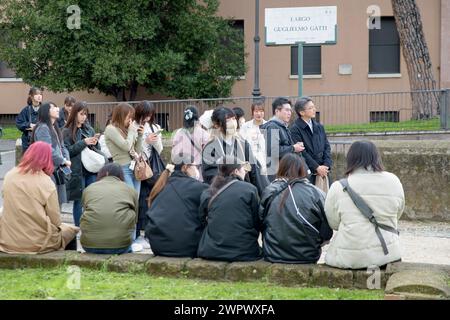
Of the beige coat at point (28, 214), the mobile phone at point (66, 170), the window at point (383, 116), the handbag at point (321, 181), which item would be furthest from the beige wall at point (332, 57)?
the beige coat at point (28, 214)

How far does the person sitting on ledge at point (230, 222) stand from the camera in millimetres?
8016

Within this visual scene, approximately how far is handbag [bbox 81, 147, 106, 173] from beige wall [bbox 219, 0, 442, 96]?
1843 cm

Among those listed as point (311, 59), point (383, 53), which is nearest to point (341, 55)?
point (311, 59)

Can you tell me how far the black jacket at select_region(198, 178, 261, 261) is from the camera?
802 cm

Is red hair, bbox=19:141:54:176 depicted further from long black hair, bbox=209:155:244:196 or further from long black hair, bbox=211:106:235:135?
long black hair, bbox=211:106:235:135

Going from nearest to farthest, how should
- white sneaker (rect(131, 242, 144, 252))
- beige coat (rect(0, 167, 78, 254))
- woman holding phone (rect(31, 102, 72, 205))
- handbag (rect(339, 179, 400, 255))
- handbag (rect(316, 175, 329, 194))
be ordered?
handbag (rect(339, 179, 400, 255))
beige coat (rect(0, 167, 78, 254))
white sneaker (rect(131, 242, 144, 252))
woman holding phone (rect(31, 102, 72, 205))
handbag (rect(316, 175, 329, 194))

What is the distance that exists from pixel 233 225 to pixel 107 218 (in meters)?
1.34

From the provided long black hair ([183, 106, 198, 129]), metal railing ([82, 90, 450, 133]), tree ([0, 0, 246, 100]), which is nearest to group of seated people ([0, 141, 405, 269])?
long black hair ([183, 106, 198, 129])

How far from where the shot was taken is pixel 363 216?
7605 mm

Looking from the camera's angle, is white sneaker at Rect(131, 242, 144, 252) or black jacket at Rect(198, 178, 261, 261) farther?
white sneaker at Rect(131, 242, 144, 252)

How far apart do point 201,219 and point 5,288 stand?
2.01 meters

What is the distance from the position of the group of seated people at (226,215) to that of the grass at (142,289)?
15.9 inches
